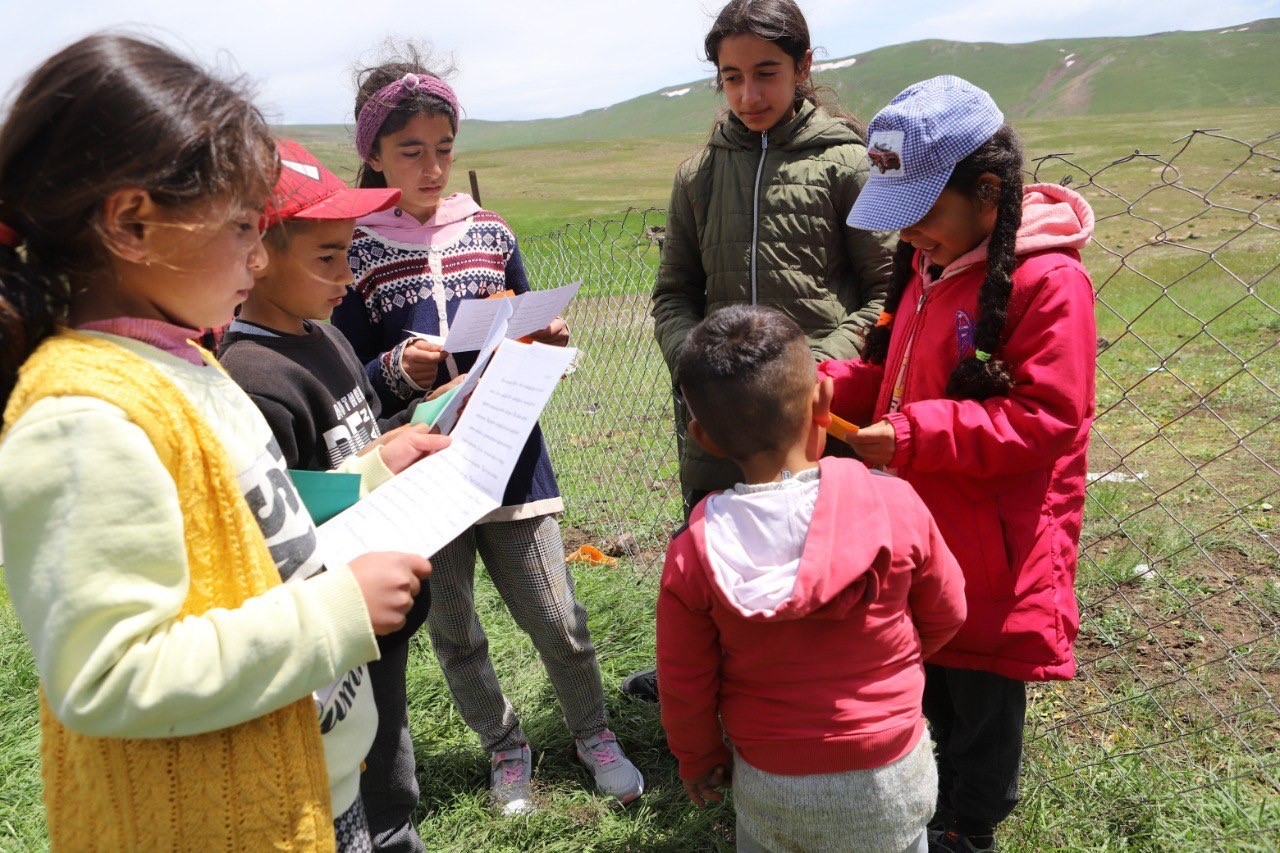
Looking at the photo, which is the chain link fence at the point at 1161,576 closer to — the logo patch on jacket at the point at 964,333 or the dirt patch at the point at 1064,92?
the logo patch on jacket at the point at 964,333

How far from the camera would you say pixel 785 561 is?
5.24 feet

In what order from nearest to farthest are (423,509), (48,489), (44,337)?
(48,489) → (44,337) → (423,509)

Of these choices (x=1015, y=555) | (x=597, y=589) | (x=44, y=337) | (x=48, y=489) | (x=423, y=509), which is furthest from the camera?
(x=597, y=589)

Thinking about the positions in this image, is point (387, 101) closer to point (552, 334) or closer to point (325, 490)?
point (552, 334)

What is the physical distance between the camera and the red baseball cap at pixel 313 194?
5.81ft

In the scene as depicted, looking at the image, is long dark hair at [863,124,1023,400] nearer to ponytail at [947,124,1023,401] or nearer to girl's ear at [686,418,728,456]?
ponytail at [947,124,1023,401]

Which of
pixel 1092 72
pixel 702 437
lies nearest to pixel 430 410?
pixel 702 437

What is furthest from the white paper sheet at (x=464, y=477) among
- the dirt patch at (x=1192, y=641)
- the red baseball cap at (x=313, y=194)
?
the dirt patch at (x=1192, y=641)

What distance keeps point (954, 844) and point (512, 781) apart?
131 centimetres

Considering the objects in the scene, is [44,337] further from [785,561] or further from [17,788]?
[17,788]

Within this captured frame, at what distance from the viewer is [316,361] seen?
1.93 metres

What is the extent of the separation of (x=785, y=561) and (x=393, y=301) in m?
1.52

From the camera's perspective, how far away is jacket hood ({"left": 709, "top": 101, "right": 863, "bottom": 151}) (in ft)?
8.30

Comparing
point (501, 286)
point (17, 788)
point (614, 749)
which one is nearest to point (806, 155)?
point (501, 286)
